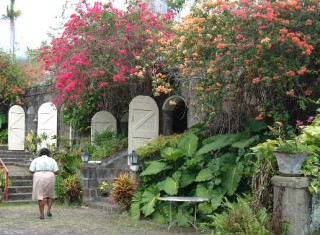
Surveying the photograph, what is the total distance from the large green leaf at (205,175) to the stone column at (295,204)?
7.40ft

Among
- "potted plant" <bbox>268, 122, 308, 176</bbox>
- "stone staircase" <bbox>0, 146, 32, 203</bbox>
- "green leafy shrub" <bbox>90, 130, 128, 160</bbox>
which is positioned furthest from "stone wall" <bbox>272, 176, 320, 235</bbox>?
"stone staircase" <bbox>0, 146, 32, 203</bbox>

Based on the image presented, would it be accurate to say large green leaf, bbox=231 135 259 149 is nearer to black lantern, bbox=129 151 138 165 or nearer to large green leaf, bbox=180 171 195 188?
large green leaf, bbox=180 171 195 188

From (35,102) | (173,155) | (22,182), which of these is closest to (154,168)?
(173,155)

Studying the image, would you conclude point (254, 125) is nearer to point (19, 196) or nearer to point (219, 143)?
point (219, 143)

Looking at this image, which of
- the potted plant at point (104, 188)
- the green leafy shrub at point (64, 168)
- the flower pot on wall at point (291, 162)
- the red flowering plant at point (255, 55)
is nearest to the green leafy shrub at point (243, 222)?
the flower pot on wall at point (291, 162)

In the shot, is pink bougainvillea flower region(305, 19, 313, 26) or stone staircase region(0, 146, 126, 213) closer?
pink bougainvillea flower region(305, 19, 313, 26)

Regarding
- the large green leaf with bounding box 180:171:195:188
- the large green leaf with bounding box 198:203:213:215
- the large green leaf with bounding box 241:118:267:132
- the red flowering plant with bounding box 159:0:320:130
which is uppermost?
the red flowering plant with bounding box 159:0:320:130

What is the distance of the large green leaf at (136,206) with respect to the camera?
9164 mm

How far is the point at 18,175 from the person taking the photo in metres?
14.1

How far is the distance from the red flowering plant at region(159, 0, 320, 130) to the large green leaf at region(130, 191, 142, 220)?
2.39 meters

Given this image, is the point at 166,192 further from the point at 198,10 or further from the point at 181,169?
the point at 198,10

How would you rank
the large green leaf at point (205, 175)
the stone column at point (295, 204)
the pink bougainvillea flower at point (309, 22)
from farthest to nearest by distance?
the large green leaf at point (205, 175) < the pink bougainvillea flower at point (309, 22) < the stone column at point (295, 204)

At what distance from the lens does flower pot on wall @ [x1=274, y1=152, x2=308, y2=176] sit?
626 cm

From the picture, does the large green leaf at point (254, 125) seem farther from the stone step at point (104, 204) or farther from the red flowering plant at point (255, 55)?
the stone step at point (104, 204)
